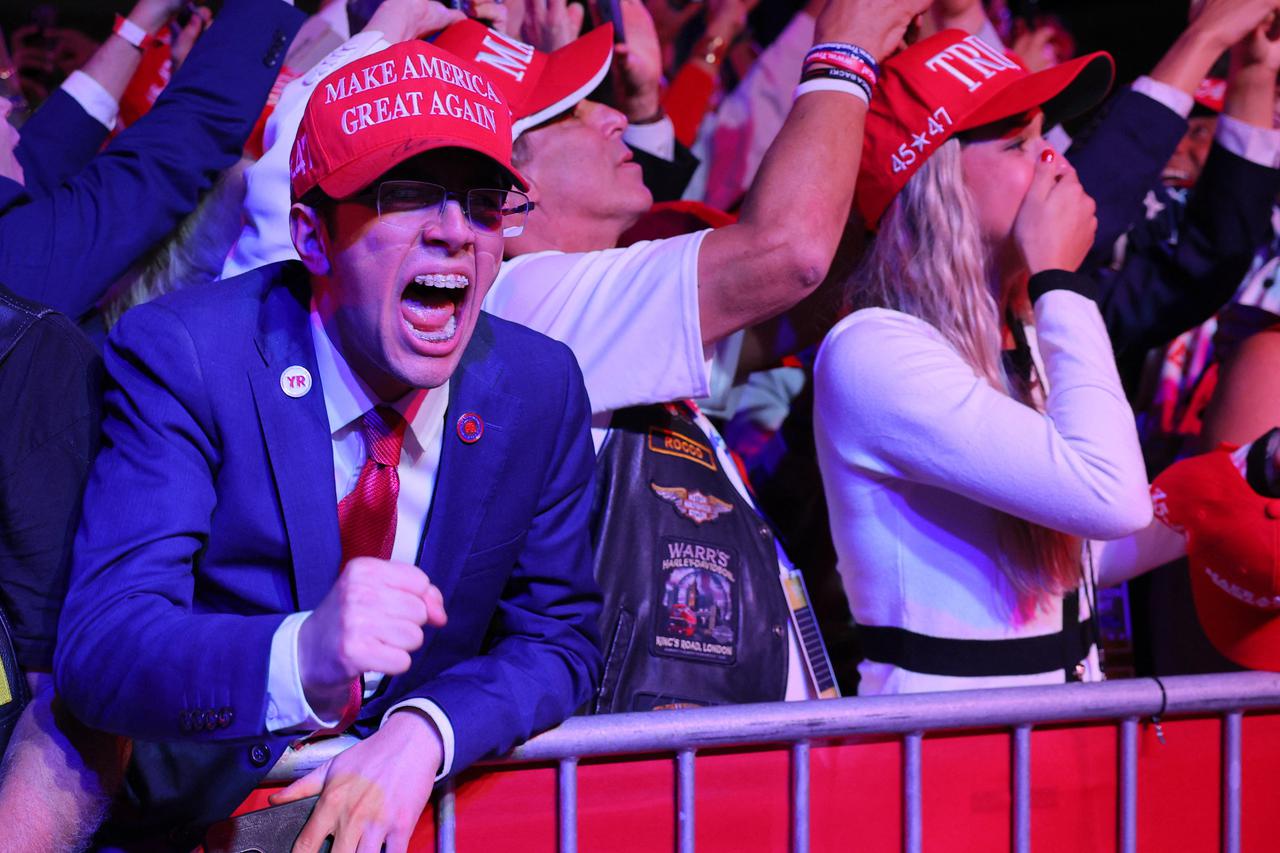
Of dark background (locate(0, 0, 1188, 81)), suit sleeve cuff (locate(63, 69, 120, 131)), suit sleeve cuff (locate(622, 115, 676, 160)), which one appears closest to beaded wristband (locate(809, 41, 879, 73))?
suit sleeve cuff (locate(622, 115, 676, 160))

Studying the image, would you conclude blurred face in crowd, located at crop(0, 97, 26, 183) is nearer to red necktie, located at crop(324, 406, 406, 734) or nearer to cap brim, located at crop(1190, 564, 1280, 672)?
red necktie, located at crop(324, 406, 406, 734)

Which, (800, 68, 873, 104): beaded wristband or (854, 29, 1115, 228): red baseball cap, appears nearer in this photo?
(800, 68, 873, 104): beaded wristband

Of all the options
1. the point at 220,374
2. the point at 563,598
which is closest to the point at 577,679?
the point at 563,598

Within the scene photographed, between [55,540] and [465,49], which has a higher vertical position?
[465,49]

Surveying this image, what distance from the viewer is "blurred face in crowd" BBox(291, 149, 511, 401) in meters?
1.72

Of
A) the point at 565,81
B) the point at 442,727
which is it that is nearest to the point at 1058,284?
the point at 565,81

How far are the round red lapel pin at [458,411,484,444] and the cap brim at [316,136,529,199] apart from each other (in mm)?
372

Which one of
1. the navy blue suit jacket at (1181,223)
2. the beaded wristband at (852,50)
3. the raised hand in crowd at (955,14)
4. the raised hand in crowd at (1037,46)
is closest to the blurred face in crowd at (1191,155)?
the raised hand in crowd at (1037,46)

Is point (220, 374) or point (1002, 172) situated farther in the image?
point (1002, 172)

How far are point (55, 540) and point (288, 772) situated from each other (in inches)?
17.9

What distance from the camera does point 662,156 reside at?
3623mm

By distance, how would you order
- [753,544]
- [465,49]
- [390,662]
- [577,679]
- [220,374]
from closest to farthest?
[390,662] → [220,374] → [577,679] → [753,544] → [465,49]

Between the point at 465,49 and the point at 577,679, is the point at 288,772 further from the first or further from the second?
the point at 465,49

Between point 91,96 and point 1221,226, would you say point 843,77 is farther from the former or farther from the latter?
point 91,96
